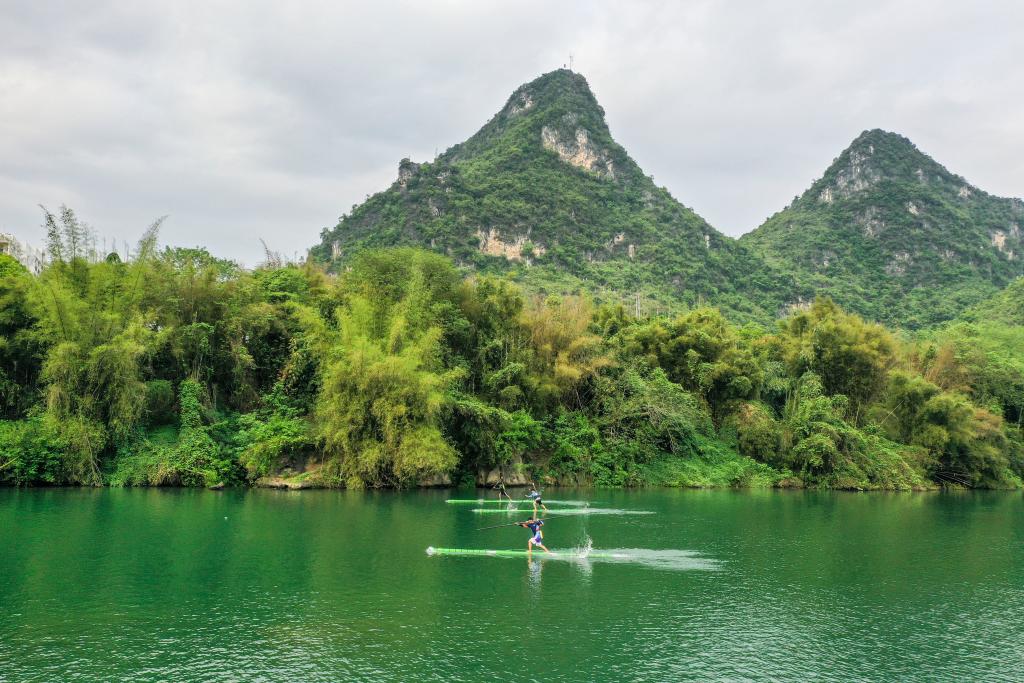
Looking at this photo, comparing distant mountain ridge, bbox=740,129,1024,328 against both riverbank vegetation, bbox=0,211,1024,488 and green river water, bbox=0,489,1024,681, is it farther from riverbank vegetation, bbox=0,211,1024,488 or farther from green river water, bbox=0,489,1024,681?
green river water, bbox=0,489,1024,681

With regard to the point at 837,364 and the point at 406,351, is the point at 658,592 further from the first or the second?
→ the point at 837,364

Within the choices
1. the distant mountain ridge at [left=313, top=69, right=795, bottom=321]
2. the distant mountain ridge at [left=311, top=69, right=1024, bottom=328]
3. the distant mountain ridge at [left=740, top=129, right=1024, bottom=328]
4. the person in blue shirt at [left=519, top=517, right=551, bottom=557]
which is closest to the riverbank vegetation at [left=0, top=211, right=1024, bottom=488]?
the person in blue shirt at [left=519, top=517, right=551, bottom=557]

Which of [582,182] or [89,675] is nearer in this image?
[89,675]

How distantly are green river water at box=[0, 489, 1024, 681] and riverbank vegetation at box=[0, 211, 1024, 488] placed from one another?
6302 mm

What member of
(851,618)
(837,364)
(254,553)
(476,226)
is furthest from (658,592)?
(476,226)

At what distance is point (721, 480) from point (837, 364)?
11747 mm

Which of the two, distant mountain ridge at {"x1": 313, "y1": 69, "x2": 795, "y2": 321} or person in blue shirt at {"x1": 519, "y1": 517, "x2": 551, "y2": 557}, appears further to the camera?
distant mountain ridge at {"x1": 313, "y1": 69, "x2": 795, "y2": 321}

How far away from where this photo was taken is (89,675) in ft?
29.1

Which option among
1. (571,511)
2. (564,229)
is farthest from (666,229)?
(571,511)

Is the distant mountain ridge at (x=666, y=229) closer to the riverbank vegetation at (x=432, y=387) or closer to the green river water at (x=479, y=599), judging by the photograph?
the riverbank vegetation at (x=432, y=387)

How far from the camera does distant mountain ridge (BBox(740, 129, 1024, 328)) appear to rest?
102 meters

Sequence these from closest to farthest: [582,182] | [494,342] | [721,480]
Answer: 1. [494,342]
2. [721,480]
3. [582,182]

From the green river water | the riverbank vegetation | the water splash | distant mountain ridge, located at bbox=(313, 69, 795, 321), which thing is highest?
distant mountain ridge, located at bbox=(313, 69, 795, 321)

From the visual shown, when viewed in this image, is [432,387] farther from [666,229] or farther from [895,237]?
[895,237]
